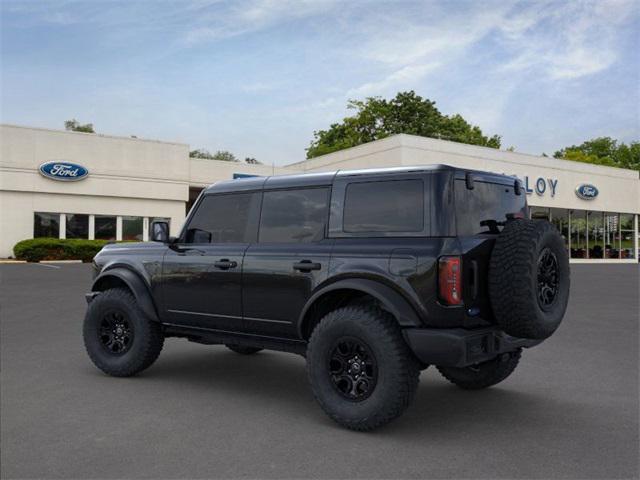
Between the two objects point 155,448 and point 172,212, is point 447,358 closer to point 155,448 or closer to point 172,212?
Result: point 155,448

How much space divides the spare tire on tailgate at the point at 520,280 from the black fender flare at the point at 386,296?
2.07 feet

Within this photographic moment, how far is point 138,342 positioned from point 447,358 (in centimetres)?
338

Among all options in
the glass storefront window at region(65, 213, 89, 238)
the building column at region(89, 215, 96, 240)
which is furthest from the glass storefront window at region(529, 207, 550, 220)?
the glass storefront window at region(65, 213, 89, 238)

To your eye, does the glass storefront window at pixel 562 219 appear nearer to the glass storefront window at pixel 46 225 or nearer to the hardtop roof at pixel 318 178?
the glass storefront window at pixel 46 225

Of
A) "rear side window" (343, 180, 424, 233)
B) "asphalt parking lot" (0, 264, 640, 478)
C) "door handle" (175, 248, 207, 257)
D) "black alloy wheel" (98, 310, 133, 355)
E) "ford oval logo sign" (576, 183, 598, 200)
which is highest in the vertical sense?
"ford oval logo sign" (576, 183, 598, 200)

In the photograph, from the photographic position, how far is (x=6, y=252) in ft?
104

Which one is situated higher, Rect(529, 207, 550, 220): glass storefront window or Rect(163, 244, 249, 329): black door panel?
Rect(529, 207, 550, 220): glass storefront window

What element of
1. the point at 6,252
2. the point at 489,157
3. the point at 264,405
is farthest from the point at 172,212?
the point at 264,405

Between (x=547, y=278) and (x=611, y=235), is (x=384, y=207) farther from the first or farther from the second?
(x=611, y=235)

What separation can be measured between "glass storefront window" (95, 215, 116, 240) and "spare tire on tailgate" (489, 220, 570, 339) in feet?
107

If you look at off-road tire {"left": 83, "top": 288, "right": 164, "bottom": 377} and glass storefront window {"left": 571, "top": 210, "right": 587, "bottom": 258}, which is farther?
glass storefront window {"left": 571, "top": 210, "right": 587, "bottom": 258}

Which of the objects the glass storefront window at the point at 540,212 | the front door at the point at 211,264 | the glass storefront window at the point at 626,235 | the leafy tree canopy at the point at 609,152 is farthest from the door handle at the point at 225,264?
the leafy tree canopy at the point at 609,152

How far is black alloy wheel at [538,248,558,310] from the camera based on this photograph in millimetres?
4594

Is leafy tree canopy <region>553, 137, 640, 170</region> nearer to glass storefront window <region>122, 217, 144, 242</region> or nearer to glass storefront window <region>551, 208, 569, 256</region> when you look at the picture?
glass storefront window <region>551, 208, 569, 256</region>
